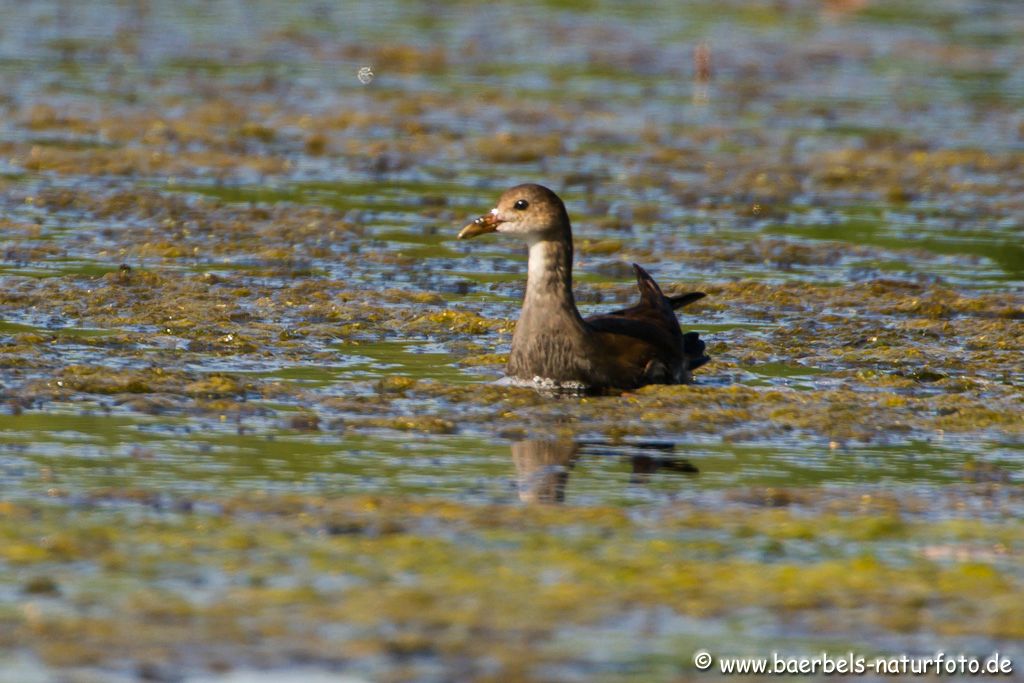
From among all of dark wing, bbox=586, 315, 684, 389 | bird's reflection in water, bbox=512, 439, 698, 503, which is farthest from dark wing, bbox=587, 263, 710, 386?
bird's reflection in water, bbox=512, 439, 698, 503

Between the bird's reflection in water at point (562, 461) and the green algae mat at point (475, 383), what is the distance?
4cm

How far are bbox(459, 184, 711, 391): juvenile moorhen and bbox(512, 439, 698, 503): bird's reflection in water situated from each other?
4.34 ft

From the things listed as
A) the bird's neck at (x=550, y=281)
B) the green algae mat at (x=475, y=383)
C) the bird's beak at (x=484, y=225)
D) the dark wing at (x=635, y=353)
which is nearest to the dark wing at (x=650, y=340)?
the dark wing at (x=635, y=353)

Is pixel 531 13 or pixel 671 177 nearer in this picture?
pixel 671 177

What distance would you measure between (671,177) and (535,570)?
1170 centimetres

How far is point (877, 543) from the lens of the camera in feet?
24.6

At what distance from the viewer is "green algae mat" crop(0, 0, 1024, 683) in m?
6.43

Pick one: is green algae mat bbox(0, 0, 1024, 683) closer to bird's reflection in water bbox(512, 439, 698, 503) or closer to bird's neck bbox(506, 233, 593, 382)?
bird's reflection in water bbox(512, 439, 698, 503)

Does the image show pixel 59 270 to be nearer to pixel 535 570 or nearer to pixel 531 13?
pixel 535 570

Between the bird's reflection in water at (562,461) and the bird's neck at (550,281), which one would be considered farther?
the bird's neck at (550,281)

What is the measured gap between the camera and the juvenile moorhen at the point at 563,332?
34.5 feet

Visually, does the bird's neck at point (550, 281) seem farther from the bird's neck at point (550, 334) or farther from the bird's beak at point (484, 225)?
the bird's beak at point (484, 225)

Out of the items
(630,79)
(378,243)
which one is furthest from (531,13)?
(378,243)

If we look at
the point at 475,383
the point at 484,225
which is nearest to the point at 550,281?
the point at 484,225
